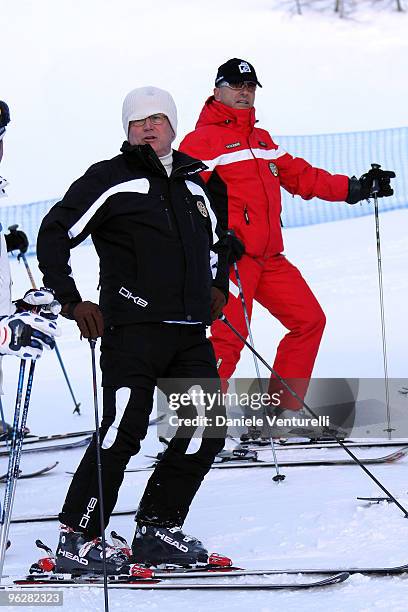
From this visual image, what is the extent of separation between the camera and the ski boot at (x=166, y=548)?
155 inches

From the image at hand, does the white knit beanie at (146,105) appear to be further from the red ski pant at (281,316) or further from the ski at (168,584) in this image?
the red ski pant at (281,316)

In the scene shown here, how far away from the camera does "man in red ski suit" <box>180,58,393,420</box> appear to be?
6.04 metres

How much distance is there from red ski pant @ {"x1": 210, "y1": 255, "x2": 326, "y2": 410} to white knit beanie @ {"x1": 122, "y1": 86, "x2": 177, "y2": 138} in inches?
78.0

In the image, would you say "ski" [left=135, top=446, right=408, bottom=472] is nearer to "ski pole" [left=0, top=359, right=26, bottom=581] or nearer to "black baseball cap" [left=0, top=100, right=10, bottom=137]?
"ski pole" [left=0, top=359, right=26, bottom=581]

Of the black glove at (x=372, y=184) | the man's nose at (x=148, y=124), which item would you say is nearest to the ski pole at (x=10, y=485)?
the man's nose at (x=148, y=124)

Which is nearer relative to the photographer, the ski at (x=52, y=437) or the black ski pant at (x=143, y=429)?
the black ski pant at (x=143, y=429)

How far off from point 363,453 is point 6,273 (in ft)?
8.05

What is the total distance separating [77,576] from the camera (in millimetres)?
3779

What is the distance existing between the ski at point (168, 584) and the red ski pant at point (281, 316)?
95.8 inches

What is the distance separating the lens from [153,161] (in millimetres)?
3998

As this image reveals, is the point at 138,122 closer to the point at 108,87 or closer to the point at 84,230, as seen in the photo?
the point at 84,230

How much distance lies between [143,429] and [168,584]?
496 millimetres

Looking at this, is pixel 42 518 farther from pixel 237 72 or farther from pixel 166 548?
pixel 237 72

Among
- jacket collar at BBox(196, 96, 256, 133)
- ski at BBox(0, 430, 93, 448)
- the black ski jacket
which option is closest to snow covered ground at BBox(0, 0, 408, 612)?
ski at BBox(0, 430, 93, 448)
